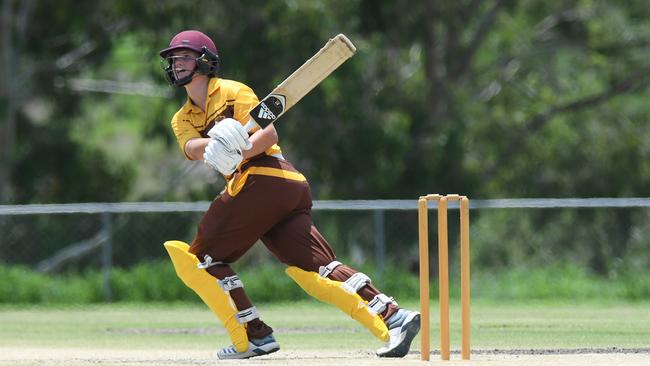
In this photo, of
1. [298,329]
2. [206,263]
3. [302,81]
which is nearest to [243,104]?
[302,81]

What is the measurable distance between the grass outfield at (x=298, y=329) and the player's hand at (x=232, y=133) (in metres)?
1.36

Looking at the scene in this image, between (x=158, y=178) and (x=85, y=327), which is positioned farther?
(x=158, y=178)

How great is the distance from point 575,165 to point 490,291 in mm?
13174

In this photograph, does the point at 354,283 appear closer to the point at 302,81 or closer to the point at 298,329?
the point at 302,81

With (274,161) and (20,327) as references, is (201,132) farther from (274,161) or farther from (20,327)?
(20,327)

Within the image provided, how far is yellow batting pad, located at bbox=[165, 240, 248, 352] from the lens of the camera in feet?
28.8

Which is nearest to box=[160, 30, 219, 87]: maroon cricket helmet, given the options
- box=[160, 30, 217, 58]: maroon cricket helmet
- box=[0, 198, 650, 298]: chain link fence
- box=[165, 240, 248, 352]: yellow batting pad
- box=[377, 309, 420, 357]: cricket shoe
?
box=[160, 30, 217, 58]: maroon cricket helmet

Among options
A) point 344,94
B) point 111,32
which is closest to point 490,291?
point 344,94

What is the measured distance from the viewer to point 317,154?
2458 centimetres

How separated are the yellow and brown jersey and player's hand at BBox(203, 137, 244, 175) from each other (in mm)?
400

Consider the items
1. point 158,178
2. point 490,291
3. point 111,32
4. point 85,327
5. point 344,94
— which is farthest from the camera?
point 158,178

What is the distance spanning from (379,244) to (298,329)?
187 inches

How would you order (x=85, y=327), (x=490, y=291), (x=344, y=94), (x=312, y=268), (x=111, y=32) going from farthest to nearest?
(x=111, y=32) → (x=344, y=94) → (x=490, y=291) → (x=85, y=327) → (x=312, y=268)

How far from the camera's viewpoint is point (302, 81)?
27.7ft
